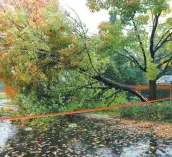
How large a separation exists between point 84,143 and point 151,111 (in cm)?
650

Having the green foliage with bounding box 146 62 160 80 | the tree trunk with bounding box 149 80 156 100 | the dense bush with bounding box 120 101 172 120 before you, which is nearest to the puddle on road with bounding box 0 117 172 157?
the dense bush with bounding box 120 101 172 120

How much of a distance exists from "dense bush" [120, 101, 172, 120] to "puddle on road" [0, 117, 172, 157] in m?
2.80

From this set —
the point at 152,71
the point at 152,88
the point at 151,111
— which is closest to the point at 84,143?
the point at 151,111

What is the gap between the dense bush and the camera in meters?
15.7

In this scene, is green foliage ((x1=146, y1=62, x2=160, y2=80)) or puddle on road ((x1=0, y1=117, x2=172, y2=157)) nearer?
puddle on road ((x1=0, y1=117, x2=172, y2=157))

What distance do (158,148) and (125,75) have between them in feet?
52.0

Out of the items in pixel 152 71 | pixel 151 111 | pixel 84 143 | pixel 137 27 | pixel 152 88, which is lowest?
pixel 84 143

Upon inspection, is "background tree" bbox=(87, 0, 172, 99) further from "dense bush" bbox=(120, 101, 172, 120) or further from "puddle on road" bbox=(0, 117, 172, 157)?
"puddle on road" bbox=(0, 117, 172, 157)

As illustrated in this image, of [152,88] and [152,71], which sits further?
[152,88]

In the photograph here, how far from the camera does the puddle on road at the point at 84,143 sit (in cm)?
901

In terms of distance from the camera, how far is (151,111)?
16094mm

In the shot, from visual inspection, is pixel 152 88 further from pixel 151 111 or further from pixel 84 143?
pixel 84 143

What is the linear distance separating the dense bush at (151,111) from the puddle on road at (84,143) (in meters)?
2.80

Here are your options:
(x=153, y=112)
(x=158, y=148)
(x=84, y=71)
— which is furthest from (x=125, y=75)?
(x=158, y=148)
